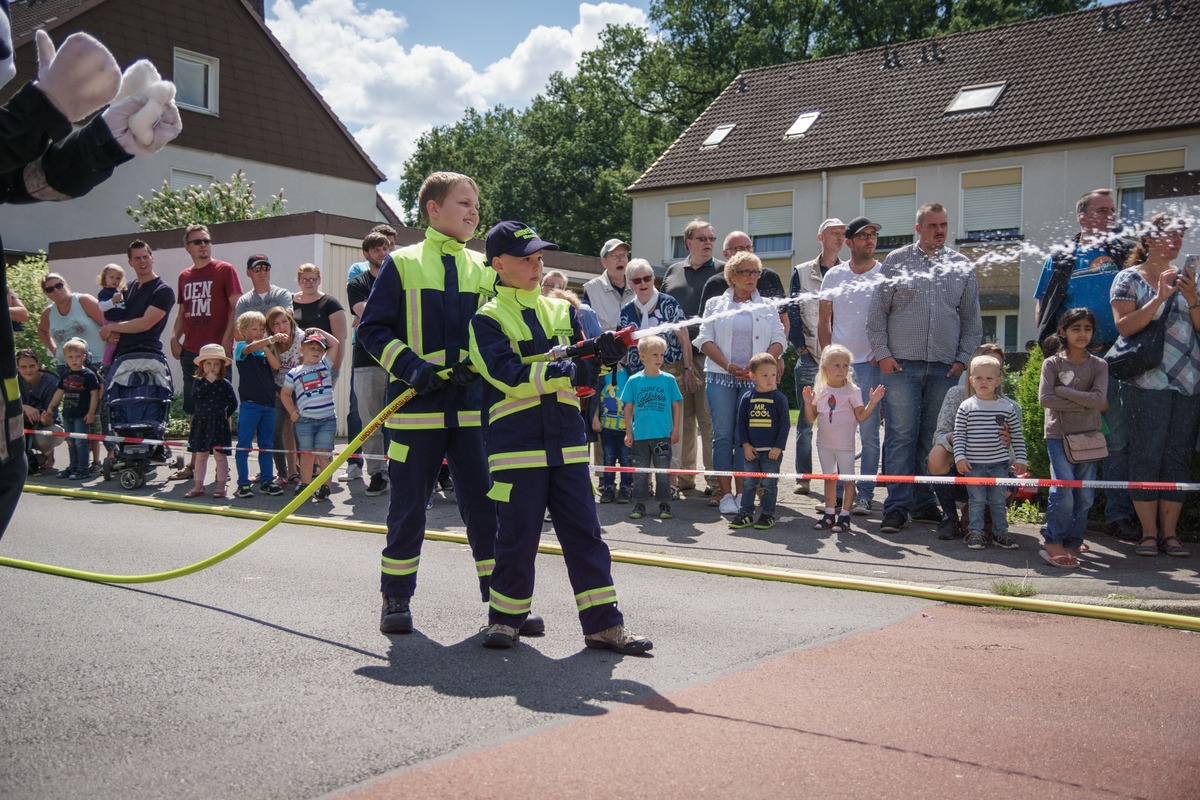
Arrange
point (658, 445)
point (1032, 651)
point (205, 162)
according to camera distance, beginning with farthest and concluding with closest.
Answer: point (205, 162) < point (658, 445) < point (1032, 651)

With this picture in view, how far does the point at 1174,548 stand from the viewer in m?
7.59

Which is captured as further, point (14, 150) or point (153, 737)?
point (153, 737)

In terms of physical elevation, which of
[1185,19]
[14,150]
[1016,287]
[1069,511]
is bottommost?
[1069,511]

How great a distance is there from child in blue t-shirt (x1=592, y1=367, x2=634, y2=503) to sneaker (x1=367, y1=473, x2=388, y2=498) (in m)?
2.26

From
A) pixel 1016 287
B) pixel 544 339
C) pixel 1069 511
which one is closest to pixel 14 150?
pixel 544 339

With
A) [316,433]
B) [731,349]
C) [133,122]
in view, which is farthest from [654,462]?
[133,122]

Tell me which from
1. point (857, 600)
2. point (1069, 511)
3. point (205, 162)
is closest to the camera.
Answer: point (857, 600)

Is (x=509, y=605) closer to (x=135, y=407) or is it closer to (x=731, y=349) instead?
(x=731, y=349)

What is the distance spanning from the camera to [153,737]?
3949 millimetres

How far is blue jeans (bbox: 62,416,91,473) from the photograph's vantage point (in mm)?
12656

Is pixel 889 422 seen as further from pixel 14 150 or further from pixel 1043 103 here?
pixel 1043 103

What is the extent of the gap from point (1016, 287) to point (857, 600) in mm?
24499

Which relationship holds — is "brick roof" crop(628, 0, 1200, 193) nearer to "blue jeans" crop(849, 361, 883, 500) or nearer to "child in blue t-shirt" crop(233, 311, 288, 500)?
"blue jeans" crop(849, 361, 883, 500)

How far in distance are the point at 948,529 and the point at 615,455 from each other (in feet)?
10.4
